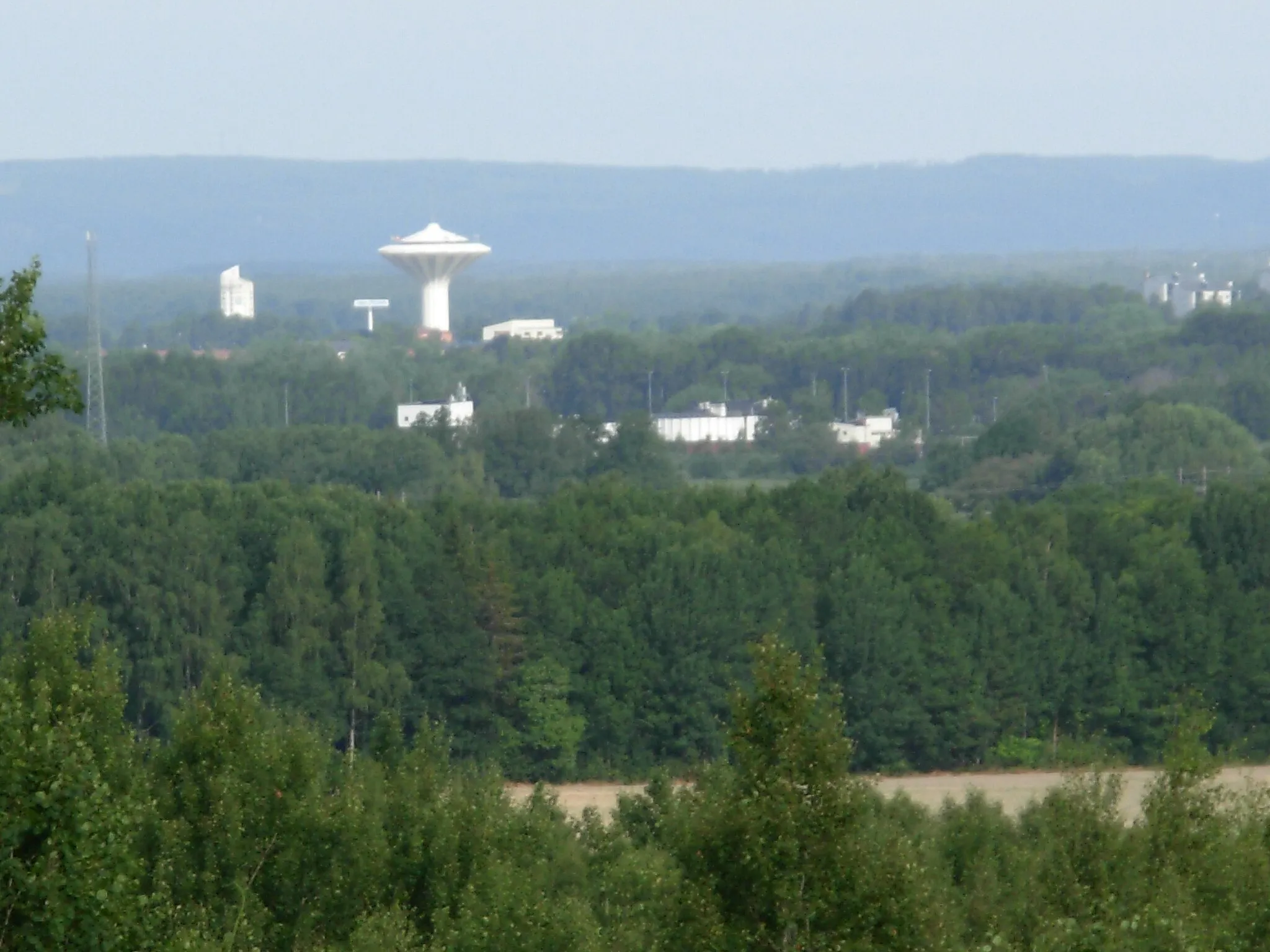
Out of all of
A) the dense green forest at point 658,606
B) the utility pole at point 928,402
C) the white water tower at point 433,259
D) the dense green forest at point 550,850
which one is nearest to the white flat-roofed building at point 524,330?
the white water tower at point 433,259

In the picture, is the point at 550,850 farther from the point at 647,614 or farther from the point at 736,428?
the point at 736,428

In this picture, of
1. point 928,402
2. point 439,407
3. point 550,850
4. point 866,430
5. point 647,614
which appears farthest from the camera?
point 928,402

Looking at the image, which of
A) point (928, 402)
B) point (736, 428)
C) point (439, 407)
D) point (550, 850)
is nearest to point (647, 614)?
point (550, 850)

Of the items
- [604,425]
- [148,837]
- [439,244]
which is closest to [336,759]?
[148,837]

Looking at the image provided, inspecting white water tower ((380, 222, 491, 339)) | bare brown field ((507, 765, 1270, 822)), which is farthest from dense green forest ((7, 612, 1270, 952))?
white water tower ((380, 222, 491, 339))

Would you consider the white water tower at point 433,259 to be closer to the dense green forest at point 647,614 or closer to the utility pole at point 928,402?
the utility pole at point 928,402

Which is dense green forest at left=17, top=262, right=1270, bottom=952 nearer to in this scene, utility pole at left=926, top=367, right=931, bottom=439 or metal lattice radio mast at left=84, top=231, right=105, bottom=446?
utility pole at left=926, top=367, right=931, bottom=439
